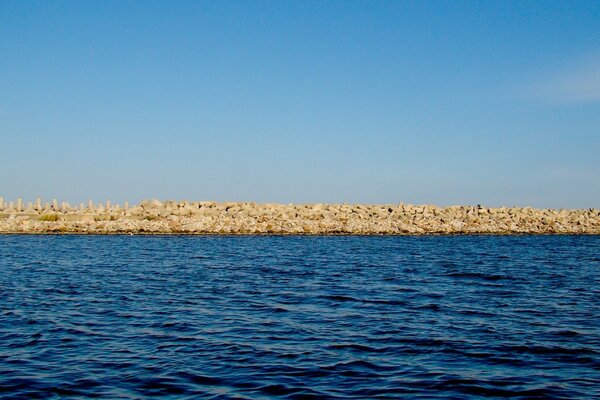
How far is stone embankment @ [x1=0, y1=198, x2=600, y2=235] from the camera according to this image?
193 feet

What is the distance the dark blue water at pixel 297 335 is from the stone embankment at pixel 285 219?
35.9m

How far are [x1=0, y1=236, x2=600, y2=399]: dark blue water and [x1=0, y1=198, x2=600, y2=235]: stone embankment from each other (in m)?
35.9

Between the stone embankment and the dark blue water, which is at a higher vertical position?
the stone embankment

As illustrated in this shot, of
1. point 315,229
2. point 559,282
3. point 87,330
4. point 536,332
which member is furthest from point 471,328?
point 315,229

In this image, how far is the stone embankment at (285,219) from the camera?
193 feet

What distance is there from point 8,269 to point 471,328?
20137 mm

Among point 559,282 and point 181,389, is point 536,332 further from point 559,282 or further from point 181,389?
point 559,282

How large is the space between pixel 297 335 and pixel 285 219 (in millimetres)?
52714

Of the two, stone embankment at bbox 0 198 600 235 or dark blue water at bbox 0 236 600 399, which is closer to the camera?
dark blue water at bbox 0 236 600 399

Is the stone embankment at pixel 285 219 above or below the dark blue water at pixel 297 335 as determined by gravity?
above

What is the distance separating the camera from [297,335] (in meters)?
11.9

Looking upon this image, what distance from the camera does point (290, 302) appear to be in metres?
16.2

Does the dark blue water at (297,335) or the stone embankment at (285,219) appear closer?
the dark blue water at (297,335)

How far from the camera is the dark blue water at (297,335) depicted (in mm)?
8562
